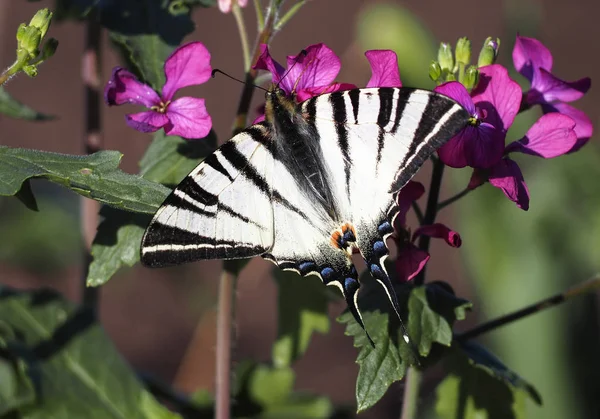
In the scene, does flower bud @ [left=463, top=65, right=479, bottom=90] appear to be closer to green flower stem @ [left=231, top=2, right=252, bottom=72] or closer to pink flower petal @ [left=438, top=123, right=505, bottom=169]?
pink flower petal @ [left=438, top=123, right=505, bottom=169]

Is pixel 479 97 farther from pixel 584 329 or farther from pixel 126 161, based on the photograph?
pixel 126 161

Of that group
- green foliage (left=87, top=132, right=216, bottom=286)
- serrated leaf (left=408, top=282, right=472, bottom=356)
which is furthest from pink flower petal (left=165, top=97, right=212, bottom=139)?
serrated leaf (left=408, top=282, right=472, bottom=356)

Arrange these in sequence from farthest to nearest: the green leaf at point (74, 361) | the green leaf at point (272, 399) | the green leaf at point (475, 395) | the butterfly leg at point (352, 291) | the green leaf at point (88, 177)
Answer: the green leaf at point (272, 399) < the green leaf at point (74, 361) < the green leaf at point (475, 395) < the butterfly leg at point (352, 291) < the green leaf at point (88, 177)

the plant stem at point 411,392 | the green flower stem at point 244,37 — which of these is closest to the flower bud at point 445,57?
the green flower stem at point 244,37

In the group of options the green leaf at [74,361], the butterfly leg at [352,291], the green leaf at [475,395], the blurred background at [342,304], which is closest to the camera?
the butterfly leg at [352,291]

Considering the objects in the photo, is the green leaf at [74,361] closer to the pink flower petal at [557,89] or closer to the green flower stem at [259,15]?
the green flower stem at [259,15]

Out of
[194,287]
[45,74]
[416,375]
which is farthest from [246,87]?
[45,74]

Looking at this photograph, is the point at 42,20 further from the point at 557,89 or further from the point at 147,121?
the point at 557,89
